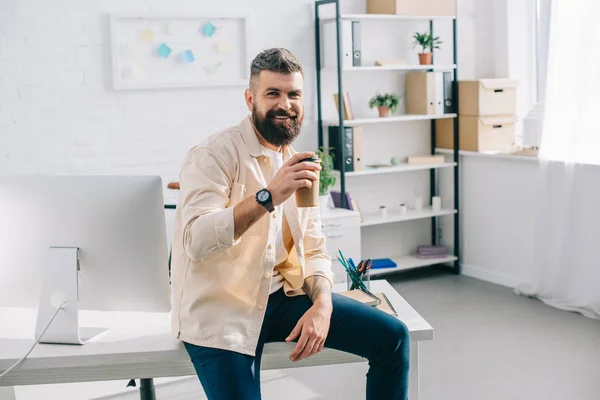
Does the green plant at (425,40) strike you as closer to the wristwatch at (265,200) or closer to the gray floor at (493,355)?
the gray floor at (493,355)

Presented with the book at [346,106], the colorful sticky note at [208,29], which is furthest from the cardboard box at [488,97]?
the colorful sticky note at [208,29]

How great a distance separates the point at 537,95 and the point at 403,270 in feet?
5.00

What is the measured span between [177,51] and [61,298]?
265 cm

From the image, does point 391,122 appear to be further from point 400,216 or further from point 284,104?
point 284,104

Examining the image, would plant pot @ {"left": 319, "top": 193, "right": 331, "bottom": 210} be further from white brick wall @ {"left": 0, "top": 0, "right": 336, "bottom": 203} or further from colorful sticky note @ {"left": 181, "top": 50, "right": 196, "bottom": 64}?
colorful sticky note @ {"left": 181, "top": 50, "right": 196, "bottom": 64}

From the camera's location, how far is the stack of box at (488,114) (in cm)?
517

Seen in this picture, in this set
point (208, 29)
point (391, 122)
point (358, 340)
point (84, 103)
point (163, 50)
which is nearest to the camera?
point (358, 340)

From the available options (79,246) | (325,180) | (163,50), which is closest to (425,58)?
(325,180)

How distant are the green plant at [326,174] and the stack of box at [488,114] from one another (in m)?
1.01

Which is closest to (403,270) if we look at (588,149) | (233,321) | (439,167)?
(439,167)

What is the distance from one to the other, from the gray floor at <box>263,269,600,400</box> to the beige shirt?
1.26 meters

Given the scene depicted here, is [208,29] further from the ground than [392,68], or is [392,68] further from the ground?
[208,29]

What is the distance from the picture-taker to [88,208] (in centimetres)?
211

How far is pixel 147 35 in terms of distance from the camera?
4.47 metres
